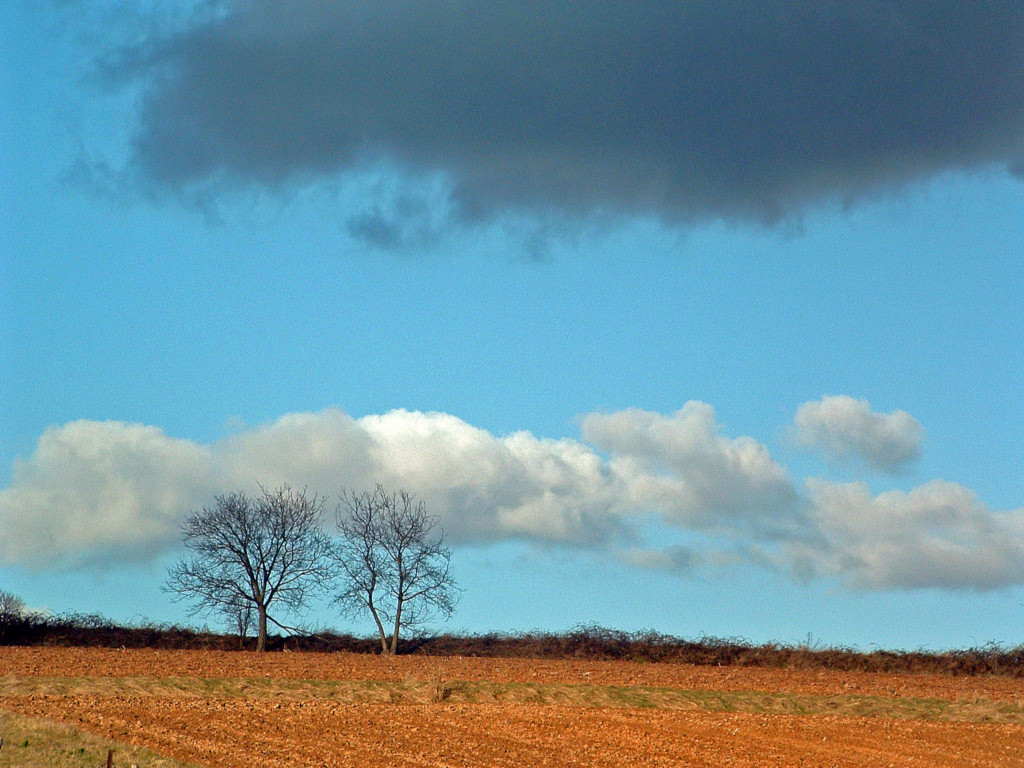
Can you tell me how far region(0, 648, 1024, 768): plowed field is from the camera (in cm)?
2017

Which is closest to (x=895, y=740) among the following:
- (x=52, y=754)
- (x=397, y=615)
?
(x=52, y=754)

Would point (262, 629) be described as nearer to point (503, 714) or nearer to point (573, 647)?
point (573, 647)

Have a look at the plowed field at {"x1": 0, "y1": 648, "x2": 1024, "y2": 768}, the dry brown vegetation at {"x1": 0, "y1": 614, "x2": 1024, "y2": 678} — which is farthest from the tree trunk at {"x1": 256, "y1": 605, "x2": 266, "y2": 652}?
the plowed field at {"x1": 0, "y1": 648, "x2": 1024, "y2": 768}

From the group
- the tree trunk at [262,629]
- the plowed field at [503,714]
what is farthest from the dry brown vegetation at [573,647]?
the plowed field at [503,714]

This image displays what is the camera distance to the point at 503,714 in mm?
24672

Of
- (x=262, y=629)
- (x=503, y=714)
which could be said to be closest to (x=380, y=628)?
(x=262, y=629)

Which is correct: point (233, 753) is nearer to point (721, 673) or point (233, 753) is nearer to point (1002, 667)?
point (721, 673)

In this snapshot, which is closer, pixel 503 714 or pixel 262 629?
pixel 503 714

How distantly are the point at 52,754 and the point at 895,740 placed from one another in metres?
18.1

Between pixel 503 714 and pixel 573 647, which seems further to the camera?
pixel 573 647

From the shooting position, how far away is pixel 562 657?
43281 millimetres

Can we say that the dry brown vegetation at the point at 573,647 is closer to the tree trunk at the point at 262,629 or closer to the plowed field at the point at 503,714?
the tree trunk at the point at 262,629

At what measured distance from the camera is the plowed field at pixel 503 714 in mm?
20172

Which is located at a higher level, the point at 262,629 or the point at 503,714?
the point at 262,629
